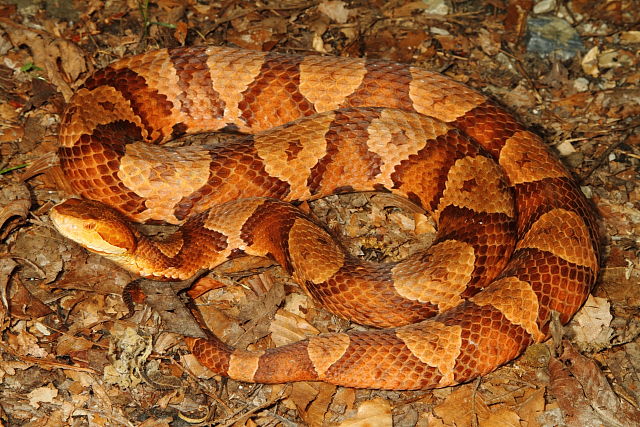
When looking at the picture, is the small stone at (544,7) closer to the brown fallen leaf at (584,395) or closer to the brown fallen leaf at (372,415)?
the brown fallen leaf at (584,395)

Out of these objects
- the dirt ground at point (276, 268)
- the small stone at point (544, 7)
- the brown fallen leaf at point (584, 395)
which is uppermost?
the small stone at point (544, 7)

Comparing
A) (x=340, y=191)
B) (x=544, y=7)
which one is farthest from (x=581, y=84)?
(x=340, y=191)

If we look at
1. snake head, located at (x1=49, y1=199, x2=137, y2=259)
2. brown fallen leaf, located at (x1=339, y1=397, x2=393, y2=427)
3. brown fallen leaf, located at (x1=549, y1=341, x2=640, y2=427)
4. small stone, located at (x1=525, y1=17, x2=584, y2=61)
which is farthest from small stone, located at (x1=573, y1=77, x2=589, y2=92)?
snake head, located at (x1=49, y1=199, x2=137, y2=259)

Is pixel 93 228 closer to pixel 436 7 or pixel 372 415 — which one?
pixel 372 415

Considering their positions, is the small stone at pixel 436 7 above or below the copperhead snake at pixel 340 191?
above

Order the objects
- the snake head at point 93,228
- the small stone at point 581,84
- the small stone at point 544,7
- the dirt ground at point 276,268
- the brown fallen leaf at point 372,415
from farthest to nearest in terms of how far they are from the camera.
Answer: the small stone at point 544,7
the small stone at point 581,84
the snake head at point 93,228
the dirt ground at point 276,268
the brown fallen leaf at point 372,415

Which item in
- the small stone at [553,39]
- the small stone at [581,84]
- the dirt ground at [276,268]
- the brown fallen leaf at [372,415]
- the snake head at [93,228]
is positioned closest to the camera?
the brown fallen leaf at [372,415]

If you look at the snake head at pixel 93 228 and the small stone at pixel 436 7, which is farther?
the small stone at pixel 436 7

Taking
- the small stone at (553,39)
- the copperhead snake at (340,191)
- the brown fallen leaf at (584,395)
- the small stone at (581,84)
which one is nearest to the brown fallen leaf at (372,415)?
the copperhead snake at (340,191)

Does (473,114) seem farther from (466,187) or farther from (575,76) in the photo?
(575,76)
